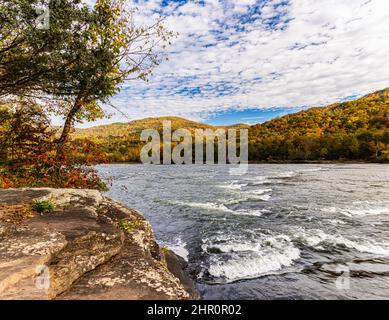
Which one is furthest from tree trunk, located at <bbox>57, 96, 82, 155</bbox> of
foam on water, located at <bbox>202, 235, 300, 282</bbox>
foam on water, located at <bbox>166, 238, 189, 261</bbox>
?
foam on water, located at <bbox>202, 235, 300, 282</bbox>

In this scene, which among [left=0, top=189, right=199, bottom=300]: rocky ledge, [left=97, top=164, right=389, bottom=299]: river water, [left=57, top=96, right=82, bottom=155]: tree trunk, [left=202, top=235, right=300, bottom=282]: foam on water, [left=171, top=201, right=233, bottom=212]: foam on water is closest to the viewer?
[left=0, top=189, right=199, bottom=300]: rocky ledge

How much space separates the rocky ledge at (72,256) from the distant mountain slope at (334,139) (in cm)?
8862

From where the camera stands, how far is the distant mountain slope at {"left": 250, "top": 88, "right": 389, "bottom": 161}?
266 ft

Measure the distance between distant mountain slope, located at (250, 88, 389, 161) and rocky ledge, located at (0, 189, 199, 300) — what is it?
88.6 m

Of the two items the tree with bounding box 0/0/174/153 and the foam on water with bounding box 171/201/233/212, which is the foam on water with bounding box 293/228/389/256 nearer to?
the foam on water with bounding box 171/201/233/212

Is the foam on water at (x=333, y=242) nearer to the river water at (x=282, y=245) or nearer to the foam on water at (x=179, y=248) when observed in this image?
the river water at (x=282, y=245)

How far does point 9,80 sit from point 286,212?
17076 millimetres

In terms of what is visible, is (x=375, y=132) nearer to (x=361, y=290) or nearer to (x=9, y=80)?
(x=361, y=290)

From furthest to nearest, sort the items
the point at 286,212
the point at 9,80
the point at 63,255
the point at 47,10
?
the point at 286,212 < the point at 9,80 < the point at 47,10 < the point at 63,255

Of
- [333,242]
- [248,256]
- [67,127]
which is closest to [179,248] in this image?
[248,256]

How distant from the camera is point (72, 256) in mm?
4590

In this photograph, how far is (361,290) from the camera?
7770 millimetres

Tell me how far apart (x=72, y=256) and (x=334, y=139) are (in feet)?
328
